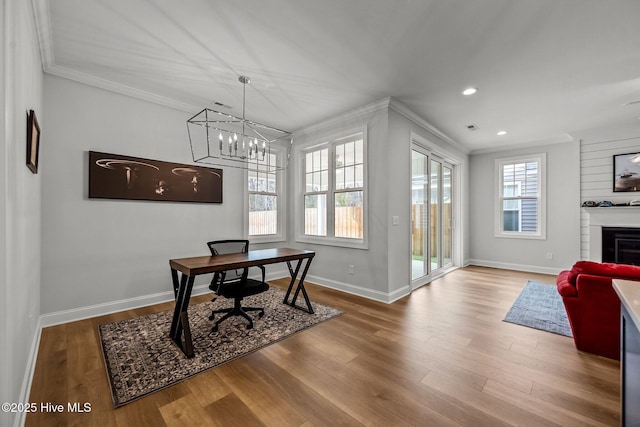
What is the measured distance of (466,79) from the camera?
2969 millimetres

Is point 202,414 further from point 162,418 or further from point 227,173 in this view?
point 227,173

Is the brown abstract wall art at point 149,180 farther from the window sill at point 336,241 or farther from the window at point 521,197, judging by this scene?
the window at point 521,197

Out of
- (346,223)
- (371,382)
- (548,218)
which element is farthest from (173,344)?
(548,218)

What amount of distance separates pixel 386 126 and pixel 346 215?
Result: 1.42 metres

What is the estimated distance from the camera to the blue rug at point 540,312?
280 centimetres

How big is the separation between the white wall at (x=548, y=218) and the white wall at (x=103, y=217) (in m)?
5.81

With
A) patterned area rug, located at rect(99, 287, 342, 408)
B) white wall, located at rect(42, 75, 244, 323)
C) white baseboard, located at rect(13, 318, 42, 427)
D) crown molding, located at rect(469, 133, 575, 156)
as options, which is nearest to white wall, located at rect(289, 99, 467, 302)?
patterned area rug, located at rect(99, 287, 342, 408)

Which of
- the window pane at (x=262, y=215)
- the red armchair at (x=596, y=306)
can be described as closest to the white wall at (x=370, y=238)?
the window pane at (x=262, y=215)

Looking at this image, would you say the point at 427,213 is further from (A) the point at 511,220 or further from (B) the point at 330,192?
(A) the point at 511,220

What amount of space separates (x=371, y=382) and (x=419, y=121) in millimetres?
3624

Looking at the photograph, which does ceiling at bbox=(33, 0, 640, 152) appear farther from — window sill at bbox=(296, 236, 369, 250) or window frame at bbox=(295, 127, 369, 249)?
window sill at bbox=(296, 236, 369, 250)

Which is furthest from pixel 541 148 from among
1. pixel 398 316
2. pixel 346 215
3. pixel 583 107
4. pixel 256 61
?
pixel 256 61

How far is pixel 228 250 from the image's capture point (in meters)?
3.19

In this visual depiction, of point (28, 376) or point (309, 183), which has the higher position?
point (309, 183)
